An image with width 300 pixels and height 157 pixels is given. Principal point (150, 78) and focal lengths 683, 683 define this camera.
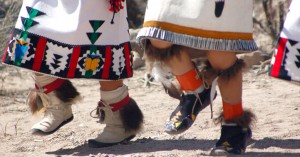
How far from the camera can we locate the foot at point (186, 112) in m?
3.65

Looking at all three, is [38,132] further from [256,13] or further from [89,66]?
[256,13]

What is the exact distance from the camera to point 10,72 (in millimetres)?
6520

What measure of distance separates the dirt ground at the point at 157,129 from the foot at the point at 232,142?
85 millimetres

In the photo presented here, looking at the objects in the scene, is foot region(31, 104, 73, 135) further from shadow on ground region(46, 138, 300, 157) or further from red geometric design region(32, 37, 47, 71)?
red geometric design region(32, 37, 47, 71)

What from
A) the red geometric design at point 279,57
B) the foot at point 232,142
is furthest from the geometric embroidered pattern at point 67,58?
the red geometric design at point 279,57

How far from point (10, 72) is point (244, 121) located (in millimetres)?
3370

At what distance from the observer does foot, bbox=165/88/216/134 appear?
365 cm

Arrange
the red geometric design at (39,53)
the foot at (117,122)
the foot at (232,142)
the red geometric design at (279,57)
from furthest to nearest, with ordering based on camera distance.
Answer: the foot at (117,122), the red geometric design at (39,53), the foot at (232,142), the red geometric design at (279,57)

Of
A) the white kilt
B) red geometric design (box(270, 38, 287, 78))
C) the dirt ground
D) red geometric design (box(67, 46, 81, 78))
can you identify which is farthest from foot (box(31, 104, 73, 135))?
red geometric design (box(270, 38, 287, 78))

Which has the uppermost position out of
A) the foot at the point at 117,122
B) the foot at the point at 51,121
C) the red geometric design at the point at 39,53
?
the red geometric design at the point at 39,53

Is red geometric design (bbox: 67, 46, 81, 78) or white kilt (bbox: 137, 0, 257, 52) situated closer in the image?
white kilt (bbox: 137, 0, 257, 52)

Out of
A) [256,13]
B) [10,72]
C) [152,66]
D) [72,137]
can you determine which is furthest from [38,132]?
[256,13]

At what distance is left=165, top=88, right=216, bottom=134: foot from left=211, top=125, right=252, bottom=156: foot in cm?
19

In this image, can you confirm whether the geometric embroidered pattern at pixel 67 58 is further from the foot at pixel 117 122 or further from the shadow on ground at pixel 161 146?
the shadow on ground at pixel 161 146
